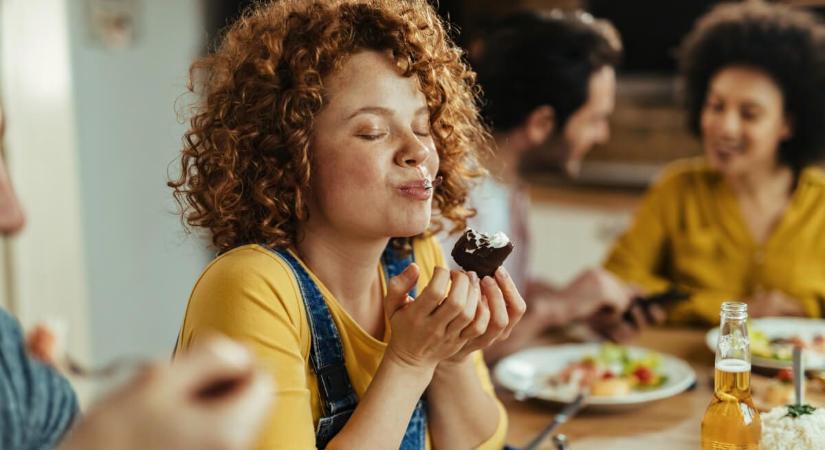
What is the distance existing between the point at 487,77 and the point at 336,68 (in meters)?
1.12

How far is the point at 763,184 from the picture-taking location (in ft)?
7.50

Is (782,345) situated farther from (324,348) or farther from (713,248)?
(324,348)

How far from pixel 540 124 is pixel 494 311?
1211 millimetres

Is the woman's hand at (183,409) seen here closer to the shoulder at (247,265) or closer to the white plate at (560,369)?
the shoulder at (247,265)

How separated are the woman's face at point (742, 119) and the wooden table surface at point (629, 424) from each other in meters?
0.79

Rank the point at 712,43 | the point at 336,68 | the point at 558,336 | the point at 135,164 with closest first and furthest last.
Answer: the point at 336,68
the point at 558,336
the point at 712,43
the point at 135,164

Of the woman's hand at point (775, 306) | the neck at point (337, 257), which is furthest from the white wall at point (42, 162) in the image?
the woman's hand at point (775, 306)

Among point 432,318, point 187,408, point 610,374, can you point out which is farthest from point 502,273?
point 187,408

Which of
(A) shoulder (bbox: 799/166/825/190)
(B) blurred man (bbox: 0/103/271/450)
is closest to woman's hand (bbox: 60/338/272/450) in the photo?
(B) blurred man (bbox: 0/103/271/450)

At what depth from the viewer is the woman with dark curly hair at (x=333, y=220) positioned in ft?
3.42

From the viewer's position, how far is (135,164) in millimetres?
3729

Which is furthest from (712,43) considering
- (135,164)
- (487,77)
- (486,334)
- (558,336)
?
(135,164)

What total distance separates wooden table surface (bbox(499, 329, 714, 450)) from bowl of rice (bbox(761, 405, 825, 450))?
22 centimetres

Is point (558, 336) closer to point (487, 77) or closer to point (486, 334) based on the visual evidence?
point (487, 77)
